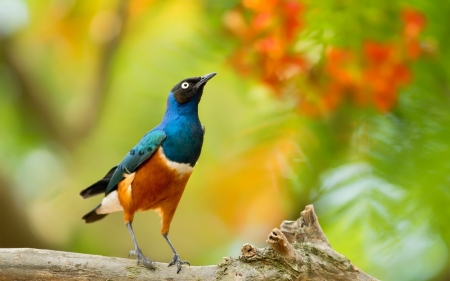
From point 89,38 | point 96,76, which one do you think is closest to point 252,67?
point 96,76

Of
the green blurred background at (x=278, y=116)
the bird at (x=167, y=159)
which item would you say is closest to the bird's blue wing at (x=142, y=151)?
the bird at (x=167, y=159)

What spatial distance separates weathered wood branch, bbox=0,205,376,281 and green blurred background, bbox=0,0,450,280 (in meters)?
0.16

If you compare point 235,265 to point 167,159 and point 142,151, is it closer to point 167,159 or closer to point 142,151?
point 167,159

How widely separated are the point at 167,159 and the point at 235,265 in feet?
3.00

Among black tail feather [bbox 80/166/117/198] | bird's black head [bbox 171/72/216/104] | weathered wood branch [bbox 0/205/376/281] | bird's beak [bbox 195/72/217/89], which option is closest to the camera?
weathered wood branch [bbox 0/205/376/281]

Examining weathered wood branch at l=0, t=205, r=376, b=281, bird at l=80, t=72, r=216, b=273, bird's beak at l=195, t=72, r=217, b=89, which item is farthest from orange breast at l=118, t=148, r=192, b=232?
weathered wood branch at l=0, t=205, r=376, b=281

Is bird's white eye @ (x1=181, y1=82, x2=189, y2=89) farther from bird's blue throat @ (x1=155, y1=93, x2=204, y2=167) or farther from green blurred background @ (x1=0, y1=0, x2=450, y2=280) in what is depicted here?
green blurred background @ (x1=0, y1=0, x2=450, y2=280)

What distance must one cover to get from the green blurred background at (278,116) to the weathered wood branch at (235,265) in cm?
16

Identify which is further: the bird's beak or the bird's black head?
the bird's black head

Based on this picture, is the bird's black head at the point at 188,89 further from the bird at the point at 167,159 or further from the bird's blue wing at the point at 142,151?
the bird's blue wing at the point at 142,151

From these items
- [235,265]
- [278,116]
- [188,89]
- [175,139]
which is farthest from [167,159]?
[235,265]

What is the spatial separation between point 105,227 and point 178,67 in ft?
10.4

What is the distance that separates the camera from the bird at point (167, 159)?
12.6 feet

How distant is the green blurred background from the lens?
3.47 meters
